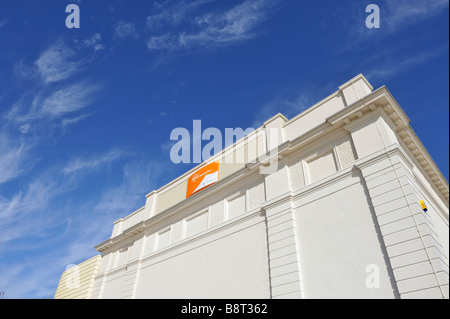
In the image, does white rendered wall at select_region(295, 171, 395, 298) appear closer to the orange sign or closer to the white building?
the white building

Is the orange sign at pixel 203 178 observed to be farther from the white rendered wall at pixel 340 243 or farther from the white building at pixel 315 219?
the white rendered wall at pixel 340 243

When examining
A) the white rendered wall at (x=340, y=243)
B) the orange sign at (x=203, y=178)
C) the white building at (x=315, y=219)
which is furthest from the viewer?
the orange sign at (x=203, y=178)

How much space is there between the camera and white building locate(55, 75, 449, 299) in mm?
9703

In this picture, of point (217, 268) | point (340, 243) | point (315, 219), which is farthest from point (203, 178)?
point (340, 243)

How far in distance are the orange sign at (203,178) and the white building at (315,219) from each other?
1.63 ft

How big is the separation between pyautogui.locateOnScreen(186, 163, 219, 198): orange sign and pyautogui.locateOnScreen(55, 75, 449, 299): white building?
0.50 metres

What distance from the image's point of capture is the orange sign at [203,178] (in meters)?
17.7

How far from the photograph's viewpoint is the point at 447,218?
50.5ft

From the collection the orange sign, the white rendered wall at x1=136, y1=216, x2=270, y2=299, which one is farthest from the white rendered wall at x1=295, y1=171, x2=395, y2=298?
the orange sign

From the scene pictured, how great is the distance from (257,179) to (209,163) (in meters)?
4.35

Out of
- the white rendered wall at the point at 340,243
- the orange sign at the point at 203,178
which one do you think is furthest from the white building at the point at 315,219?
the orange sign at the point at 203,178
